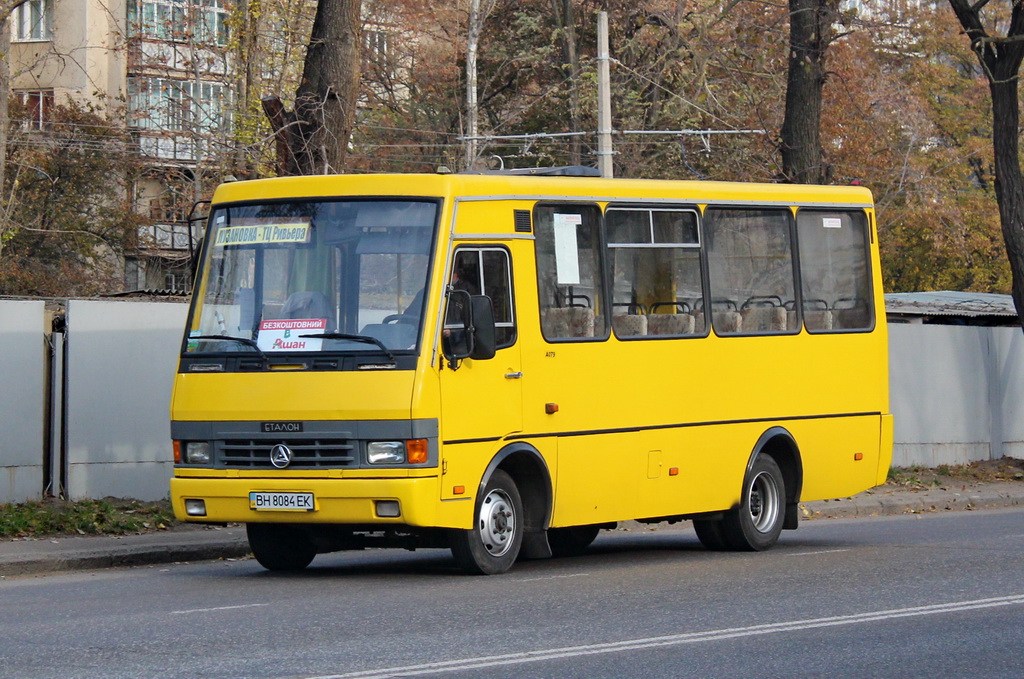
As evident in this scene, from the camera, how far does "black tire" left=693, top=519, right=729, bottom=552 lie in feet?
48.7

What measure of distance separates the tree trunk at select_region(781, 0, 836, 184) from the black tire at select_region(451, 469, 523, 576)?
11.7 meters

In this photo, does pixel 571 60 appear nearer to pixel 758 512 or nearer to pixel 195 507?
pixel 758 512

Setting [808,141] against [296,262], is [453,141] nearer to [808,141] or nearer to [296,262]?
[808,141]

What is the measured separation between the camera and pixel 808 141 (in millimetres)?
23016

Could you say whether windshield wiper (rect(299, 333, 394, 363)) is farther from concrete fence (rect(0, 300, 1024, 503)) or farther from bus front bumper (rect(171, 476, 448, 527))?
concrete fence (rect(0, 300, 1024, 503))

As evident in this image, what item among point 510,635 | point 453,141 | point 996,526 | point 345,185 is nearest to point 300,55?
point 453,141

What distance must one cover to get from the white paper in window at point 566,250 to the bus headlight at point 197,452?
2.98 metres

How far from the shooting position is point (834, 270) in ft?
51.8

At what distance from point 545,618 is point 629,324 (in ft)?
14.2

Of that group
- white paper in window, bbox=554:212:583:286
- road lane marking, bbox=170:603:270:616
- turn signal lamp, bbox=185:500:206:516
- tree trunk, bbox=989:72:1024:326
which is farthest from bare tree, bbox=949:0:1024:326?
road lane marking, bbox=170:603:270:616

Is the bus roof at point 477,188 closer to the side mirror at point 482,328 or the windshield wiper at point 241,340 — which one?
the side mirror at point 482,328

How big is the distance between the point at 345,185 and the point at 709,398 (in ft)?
12.8

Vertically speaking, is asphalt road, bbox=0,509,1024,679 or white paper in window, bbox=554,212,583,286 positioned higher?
white paper in window, bbox=554,212,583,286

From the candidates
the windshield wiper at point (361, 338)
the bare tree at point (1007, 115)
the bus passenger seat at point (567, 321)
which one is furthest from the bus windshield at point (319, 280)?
the bare tree at point (1007, 115)
